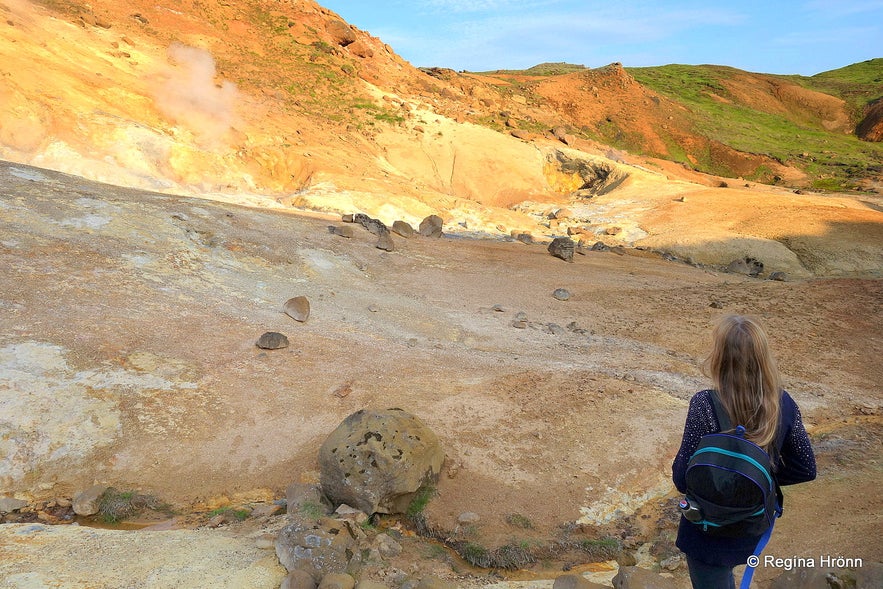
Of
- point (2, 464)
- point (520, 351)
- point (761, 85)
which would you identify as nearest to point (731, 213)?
point (520, 351)

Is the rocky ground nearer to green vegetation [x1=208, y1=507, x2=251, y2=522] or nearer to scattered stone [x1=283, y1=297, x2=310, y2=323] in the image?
green vegetation [x1=208, y1=507, x2=251, y2=522]

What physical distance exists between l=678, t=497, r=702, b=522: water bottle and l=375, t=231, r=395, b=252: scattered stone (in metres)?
11.4

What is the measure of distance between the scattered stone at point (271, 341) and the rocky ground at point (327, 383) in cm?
14

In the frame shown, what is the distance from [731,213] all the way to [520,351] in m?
13.4

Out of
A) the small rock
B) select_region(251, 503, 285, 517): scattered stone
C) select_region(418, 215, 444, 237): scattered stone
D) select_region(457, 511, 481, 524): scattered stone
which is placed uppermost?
select_region(418, 215, 444, 237): scattered stone

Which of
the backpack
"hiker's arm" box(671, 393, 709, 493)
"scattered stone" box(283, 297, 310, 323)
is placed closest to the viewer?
the backpack

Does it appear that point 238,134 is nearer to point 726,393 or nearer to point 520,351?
point 520,351

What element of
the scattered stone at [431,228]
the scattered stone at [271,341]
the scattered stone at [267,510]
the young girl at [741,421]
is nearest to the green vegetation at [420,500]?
the scattered stone at [267,510]

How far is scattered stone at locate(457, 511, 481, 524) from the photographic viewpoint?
16.4 feet

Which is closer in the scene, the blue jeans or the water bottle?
the water bottle

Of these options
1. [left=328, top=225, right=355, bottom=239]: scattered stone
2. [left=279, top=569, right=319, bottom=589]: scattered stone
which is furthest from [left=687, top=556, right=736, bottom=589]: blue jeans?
[left=328, top=225, right=355, bottom=239]: scattered stone

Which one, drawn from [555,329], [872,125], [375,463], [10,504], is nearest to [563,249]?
[555,329]

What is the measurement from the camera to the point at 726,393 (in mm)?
2395

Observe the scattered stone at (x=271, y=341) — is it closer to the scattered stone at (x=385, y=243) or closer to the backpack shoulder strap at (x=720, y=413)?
the scattered stone at (x=385, y=243)
